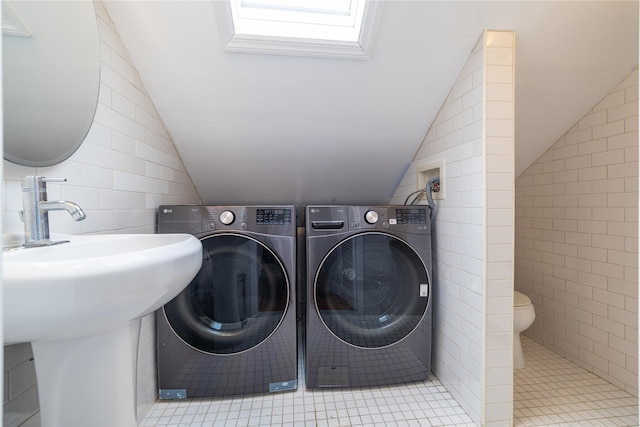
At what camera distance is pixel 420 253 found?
1.50 metres

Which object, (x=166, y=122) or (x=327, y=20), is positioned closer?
(x=327, y=20)

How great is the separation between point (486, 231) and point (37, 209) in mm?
1597

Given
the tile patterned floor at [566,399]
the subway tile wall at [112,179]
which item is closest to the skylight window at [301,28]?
the subway tile wall at [112,179]

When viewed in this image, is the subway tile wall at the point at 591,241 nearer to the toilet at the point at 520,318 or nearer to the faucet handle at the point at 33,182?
the toilet at the point at 520,318

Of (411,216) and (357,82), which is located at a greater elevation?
(357,82)

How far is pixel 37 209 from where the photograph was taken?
76 centimetres

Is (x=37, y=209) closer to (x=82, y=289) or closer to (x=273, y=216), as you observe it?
(x=82, y=289)

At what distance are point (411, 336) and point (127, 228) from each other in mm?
1524

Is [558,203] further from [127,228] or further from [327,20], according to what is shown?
[127,228]

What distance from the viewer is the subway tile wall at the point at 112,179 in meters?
0.78

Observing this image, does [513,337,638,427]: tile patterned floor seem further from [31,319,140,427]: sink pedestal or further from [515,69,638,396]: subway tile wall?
[31,319,140,427]: sink pedestal

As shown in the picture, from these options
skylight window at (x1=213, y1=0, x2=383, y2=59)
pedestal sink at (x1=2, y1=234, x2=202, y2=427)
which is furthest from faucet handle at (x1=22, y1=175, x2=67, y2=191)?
skylight window at (x1=213, y1=0, x2=383, y2=59)

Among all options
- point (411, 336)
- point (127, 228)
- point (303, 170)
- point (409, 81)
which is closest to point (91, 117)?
point (127, 228)

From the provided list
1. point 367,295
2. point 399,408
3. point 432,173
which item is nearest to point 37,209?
point 367,295
